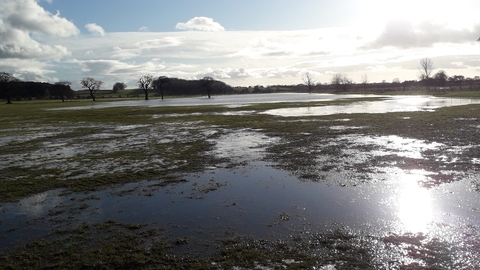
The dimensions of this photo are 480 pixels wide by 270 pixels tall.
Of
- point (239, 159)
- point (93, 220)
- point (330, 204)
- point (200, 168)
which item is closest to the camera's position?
point (93, 220)

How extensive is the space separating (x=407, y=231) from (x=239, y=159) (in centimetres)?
816

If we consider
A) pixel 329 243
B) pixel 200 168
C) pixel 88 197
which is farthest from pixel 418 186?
pixel 88 197

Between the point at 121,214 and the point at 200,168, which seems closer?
the point at 121,214

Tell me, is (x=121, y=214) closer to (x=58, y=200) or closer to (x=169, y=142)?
(x=58, y=200)

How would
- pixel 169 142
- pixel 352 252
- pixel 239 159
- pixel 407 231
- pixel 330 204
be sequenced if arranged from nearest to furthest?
pixel 352 252
pixel 407 231
pixel 330 204
pixel 239 159
pixel 169 142

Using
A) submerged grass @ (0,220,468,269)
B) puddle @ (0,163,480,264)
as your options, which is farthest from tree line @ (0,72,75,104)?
submerged grass @ (0,220,468,269)

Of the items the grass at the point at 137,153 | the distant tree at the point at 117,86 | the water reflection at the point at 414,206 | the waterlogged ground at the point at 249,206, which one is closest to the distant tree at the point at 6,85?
the distant tree at the point at 117,86

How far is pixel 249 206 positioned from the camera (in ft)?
28.0

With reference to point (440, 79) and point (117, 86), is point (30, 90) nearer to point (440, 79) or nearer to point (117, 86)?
point (117, 86)

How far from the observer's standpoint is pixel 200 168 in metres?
12.8

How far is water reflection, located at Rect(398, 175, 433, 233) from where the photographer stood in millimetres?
7022

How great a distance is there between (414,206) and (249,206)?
3.84 meters

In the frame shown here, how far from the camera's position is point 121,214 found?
27.1 feet

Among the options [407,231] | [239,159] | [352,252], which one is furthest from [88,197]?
[407,231]
